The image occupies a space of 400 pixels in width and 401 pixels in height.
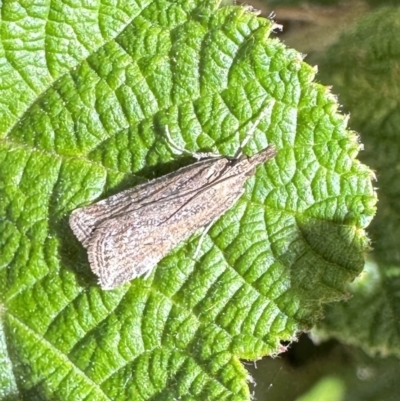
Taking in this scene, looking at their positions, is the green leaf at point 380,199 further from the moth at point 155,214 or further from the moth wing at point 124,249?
the moth wing at point 124,249

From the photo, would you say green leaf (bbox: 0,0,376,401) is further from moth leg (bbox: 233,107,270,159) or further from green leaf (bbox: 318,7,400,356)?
green leaf (bbox: 318,7,400,356)

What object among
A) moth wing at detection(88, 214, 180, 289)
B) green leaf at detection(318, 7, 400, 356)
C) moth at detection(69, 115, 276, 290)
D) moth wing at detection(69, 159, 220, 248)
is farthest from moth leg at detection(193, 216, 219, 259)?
green leaf at detection(318, 7, 400, 356)

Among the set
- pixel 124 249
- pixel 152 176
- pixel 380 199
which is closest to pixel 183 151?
pixel 152 176

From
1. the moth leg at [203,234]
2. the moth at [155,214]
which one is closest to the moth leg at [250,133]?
the moth at [155,214]

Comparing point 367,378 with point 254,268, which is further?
point 367,378

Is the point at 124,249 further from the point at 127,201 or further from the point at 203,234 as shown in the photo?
the point at 203,234

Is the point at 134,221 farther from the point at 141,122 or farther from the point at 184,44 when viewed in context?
the point at 184,44

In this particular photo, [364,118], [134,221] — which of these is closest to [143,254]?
[134,221]
